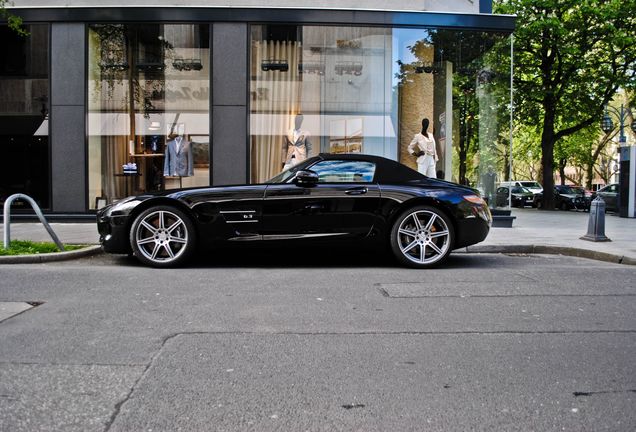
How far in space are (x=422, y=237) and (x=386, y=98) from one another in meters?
7.70

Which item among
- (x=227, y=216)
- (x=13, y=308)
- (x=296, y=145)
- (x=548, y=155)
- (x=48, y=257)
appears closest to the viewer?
(x=13, y=308)

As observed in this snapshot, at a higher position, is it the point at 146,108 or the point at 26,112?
the point at 146,108

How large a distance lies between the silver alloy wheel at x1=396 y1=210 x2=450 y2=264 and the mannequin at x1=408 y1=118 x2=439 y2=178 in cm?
636

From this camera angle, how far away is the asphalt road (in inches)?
109

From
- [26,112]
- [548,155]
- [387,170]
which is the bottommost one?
[387,170]

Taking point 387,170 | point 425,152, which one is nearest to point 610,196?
point 425,152

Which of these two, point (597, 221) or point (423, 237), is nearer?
point (423, 237)

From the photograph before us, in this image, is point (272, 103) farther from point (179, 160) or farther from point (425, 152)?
point (425, 152)

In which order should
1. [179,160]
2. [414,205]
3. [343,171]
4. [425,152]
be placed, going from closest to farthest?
1. [414,205]
2. [343,171]
3. [179,160]
4. [425,152]

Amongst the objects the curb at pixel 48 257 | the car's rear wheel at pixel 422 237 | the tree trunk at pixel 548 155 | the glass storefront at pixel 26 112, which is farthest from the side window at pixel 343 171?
the tree trunk at pixel 548 155

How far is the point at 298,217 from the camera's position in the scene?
23.3 ft

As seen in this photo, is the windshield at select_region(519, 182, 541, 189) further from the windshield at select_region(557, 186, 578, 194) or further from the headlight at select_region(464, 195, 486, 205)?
the headlight at select_region(464, 195, 486, 205)

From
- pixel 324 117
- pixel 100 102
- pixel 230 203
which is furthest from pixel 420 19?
pixel 230 203

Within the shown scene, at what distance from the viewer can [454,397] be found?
9.87 feet
